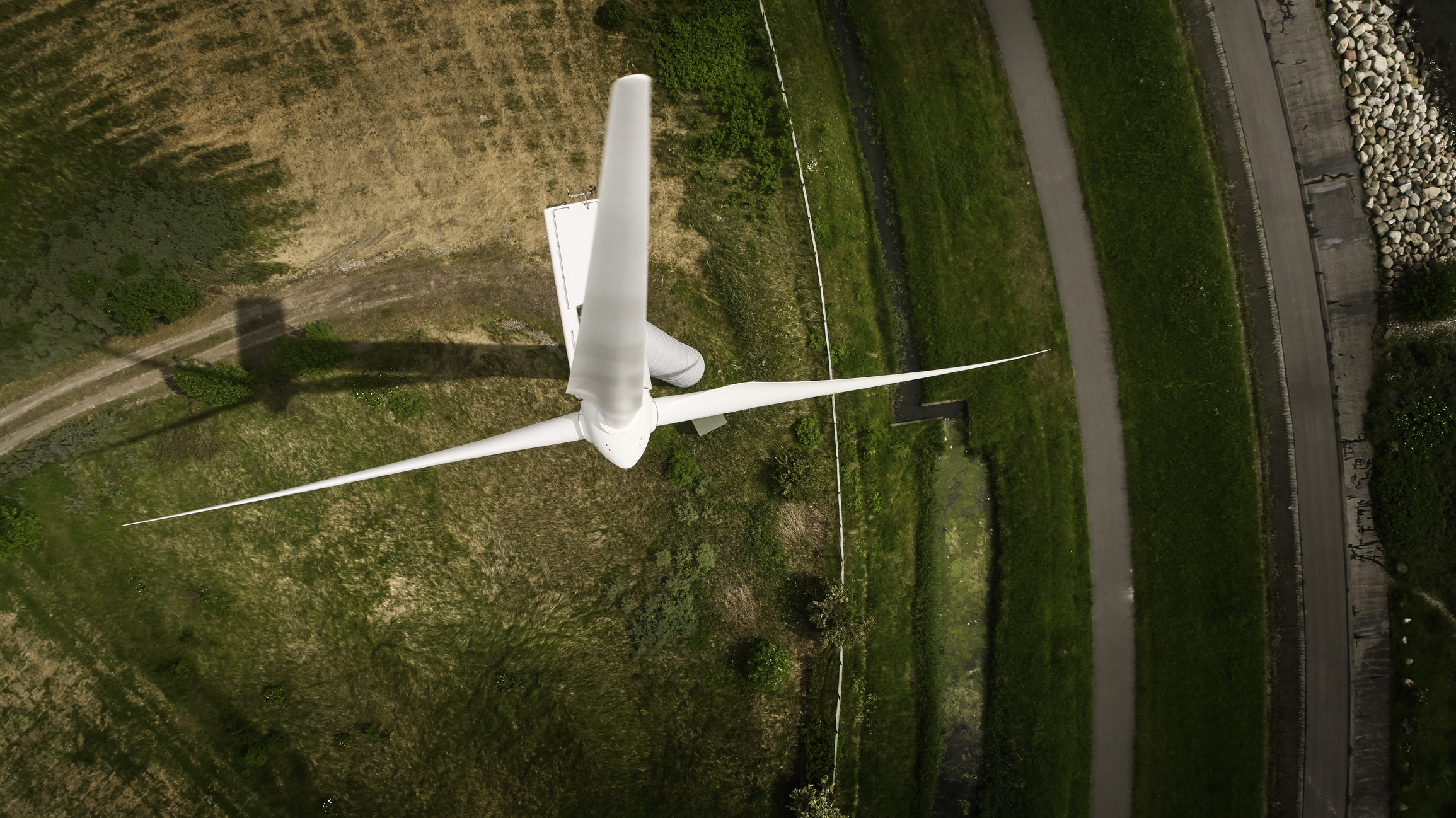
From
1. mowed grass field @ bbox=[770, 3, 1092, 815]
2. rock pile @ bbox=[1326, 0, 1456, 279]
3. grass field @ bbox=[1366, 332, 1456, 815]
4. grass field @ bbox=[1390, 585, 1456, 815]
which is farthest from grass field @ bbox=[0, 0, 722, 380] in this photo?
grass field @ bbox=[1390, 585, 1456, 815]

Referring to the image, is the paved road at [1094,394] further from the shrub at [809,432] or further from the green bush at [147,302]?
the green bush at [147,302]

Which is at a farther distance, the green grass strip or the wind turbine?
the green grass strip

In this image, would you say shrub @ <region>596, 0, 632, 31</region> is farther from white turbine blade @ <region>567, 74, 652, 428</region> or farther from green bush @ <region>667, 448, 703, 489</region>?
white turbine blade @ <region>567, 74, 652, 428</region>

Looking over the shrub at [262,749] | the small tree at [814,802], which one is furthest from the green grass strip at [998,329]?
the shrub at [262,749]

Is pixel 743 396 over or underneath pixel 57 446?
underneath

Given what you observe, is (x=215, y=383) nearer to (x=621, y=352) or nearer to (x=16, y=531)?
(x=16, y=531)

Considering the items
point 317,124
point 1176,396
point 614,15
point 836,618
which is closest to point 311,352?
point 317,124

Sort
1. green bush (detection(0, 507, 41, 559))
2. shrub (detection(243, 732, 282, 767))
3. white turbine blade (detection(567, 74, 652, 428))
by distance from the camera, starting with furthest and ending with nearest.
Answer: shrub (detection(243, 732, 282, 767)), green bush (detection(0, 507, 41, 559)), white turbine blade (detection(567, 74, 652, 428))

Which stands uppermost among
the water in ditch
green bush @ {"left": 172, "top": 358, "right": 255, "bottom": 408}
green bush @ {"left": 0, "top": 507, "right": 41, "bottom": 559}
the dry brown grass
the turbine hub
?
the dry brown grass
